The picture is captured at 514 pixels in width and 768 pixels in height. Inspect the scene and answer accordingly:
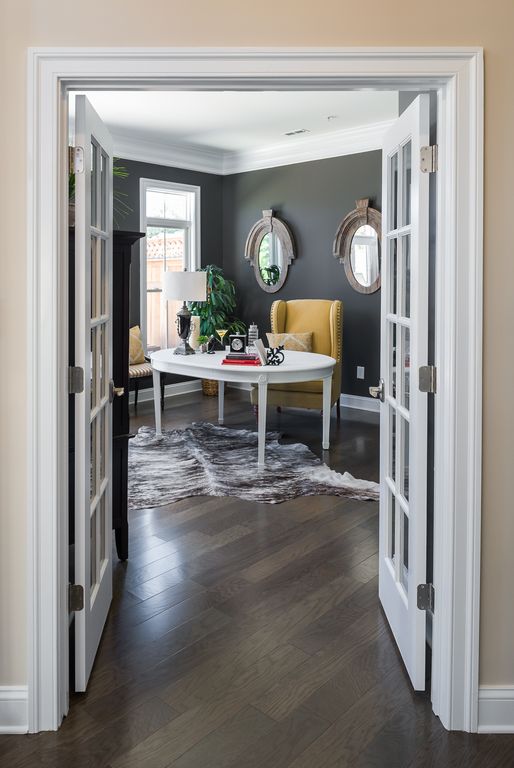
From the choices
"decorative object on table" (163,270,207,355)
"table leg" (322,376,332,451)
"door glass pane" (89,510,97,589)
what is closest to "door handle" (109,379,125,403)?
"door glass pane" (89,510,97,589)

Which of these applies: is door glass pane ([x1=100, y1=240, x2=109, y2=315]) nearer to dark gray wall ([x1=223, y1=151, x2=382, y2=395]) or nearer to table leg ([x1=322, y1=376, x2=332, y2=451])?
table leg ([x1=322, y1=376, x2=332, y2=451])

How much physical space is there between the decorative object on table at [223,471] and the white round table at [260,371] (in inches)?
8.8

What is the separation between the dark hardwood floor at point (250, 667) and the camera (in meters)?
1.89

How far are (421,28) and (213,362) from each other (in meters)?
3.55

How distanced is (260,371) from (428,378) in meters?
2.81

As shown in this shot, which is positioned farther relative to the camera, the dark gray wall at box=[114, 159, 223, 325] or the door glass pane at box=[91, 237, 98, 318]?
the dark gray wall at box=[114, 159, 223, 325]

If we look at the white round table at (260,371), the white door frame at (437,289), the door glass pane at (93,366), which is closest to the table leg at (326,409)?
the white round table at (260,371)

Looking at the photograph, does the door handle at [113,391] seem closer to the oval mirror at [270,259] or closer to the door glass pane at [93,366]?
the door glass pane at [93,366]

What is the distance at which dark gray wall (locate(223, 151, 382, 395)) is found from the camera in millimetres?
6840

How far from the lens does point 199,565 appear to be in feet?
10.4

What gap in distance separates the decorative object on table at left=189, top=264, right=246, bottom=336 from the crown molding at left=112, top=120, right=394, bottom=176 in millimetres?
1245
